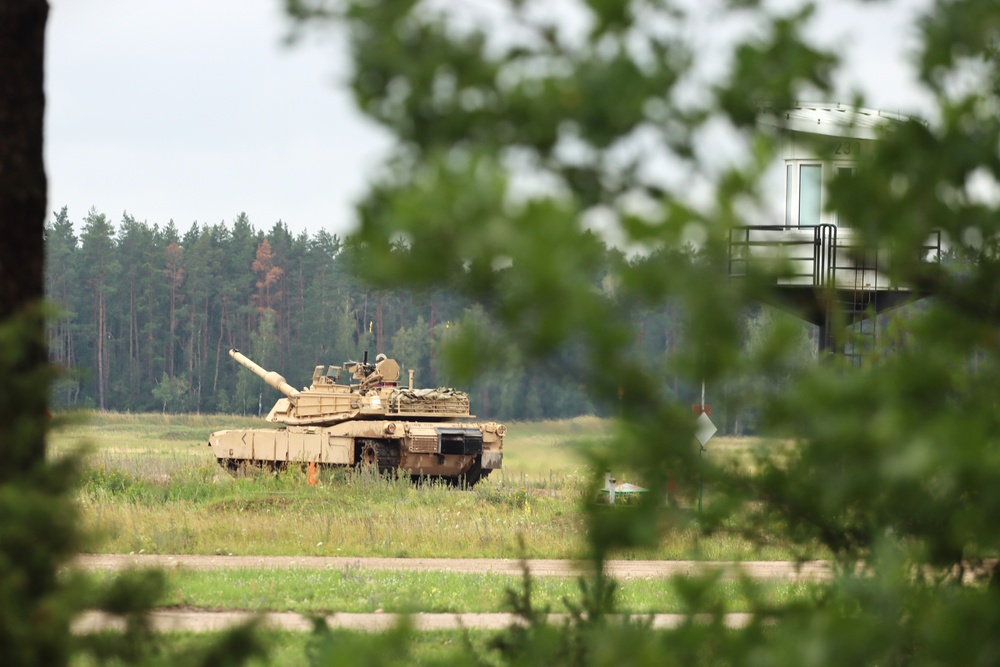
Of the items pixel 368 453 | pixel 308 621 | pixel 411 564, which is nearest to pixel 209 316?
pixel 368 453

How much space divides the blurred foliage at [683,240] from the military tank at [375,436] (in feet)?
77.0

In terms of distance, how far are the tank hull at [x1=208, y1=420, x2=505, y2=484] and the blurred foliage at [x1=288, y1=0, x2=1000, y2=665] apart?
23.3 m

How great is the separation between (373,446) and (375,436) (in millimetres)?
205

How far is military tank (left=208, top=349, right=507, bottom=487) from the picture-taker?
27031mm

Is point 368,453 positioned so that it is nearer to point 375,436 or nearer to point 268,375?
point 375,436

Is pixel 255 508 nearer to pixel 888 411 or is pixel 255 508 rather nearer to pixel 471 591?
pixel 471 591

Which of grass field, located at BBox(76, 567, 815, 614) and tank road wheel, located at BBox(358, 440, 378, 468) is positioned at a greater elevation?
grass field, located at BBox(76, 567, 815, 614)

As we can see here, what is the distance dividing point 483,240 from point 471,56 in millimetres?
896

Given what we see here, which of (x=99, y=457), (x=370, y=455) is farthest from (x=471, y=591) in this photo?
(x=99, y=457)

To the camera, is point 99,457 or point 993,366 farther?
point 99,457

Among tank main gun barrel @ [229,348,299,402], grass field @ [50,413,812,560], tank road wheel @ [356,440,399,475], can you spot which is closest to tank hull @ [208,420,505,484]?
tank road wheel @ [356,440,399,475]

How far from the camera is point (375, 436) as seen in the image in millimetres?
27109

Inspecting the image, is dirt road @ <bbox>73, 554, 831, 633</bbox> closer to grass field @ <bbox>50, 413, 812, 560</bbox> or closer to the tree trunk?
grass field @ <bbox>50, 413, 812, 560</bbox>

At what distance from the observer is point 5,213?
420 cm
